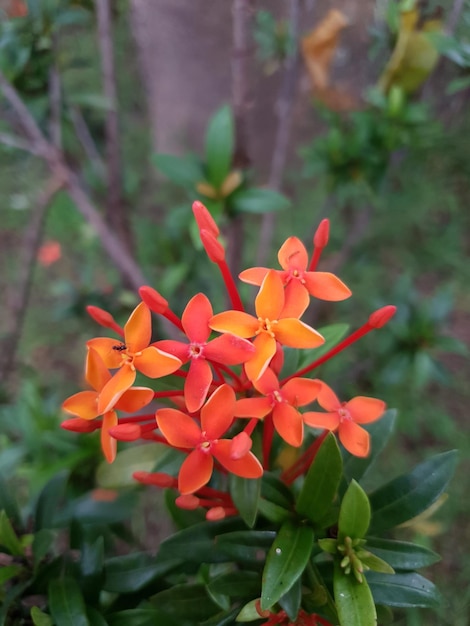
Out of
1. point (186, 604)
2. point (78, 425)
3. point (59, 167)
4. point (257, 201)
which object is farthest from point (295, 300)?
point (59, 167)

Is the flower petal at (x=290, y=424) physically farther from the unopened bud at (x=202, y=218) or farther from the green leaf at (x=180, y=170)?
the green leaf at (x=180, y=170)

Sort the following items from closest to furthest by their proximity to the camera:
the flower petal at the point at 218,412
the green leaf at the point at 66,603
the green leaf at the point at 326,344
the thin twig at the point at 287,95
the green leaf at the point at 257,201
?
1. the flower petal at the point at 218,412
2. the green leaf at the point at 66,603
3. the green leaf at the point at 326,344
4. the green leaf at the point at 257,201
5. the thin twig at the point at 287,95

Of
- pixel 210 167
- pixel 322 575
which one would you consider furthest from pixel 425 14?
pixel 322 575

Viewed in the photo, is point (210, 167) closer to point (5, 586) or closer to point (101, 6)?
point (101, 6)

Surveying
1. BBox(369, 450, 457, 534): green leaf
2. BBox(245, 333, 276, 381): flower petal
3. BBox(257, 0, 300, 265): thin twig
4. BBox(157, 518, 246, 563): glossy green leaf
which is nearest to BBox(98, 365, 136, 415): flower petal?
BBox(245, 333, 276, 381): flower petal

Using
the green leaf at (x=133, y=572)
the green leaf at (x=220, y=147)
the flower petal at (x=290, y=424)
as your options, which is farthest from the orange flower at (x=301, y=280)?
the green leaf at (x=220, y=147)
